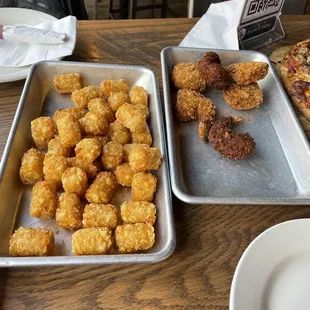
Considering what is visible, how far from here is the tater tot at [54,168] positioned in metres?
0.92

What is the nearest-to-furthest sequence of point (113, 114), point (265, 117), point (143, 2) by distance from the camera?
point (113, 114), point (265, 117), point (143, 2)

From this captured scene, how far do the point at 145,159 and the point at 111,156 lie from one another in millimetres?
102

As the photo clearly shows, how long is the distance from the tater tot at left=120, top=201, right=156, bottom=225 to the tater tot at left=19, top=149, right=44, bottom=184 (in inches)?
9.2

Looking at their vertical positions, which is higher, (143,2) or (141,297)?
(141,297)

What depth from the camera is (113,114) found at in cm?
111

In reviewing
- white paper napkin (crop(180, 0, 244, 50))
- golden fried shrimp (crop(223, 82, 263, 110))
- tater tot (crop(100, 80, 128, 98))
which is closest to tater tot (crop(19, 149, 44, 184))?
tater tot (crop(100, 80, 128, 98))

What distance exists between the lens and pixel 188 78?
1220mm

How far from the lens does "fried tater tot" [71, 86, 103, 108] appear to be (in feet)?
3.68

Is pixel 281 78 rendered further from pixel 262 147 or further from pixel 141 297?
pixel 141 297

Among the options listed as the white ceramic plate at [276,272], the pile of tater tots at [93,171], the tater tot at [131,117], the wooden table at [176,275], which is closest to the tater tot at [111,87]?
the pile of tater tots at [93,171]

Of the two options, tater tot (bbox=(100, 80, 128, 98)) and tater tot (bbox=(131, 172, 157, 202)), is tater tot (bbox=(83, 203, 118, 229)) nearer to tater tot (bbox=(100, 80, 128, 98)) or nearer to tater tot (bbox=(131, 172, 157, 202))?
tater tot (bbox=(131, 172, 157, 202))

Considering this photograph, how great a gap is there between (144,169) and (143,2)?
2.81 m

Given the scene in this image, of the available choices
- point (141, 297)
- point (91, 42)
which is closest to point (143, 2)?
point (91, 42)

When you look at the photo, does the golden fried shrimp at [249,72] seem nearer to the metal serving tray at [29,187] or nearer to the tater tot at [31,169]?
the metal serving tray at [29,187]
